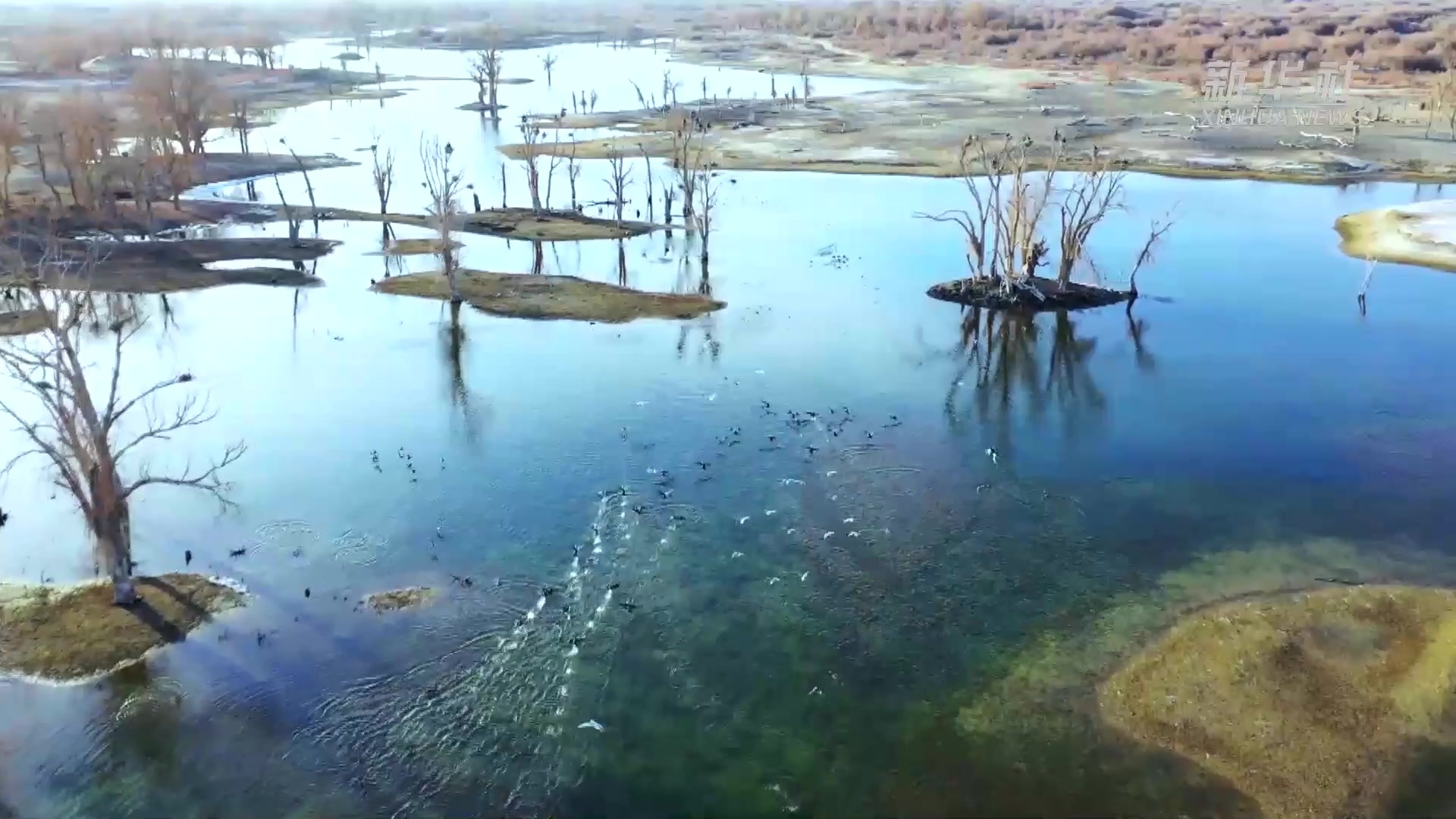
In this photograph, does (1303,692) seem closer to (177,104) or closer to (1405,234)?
(1405,234)

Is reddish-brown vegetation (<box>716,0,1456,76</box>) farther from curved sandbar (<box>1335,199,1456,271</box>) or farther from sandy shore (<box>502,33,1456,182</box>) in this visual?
curved sandbar (<box>1335,199,1456,271</box>)

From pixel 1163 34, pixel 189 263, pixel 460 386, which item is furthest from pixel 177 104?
pixel 1163 34

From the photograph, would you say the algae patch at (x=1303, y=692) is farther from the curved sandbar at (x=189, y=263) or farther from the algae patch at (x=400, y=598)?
the curved sandbar at (x=189, y=263)

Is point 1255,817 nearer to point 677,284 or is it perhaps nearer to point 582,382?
point 582,382

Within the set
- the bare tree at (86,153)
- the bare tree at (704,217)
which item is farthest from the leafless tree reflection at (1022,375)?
the bare tree at (86,153)

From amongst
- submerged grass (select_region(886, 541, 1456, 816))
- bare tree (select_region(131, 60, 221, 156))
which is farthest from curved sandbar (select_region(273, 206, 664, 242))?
submerged grass (select_region(886, 541, 1456, 816))
